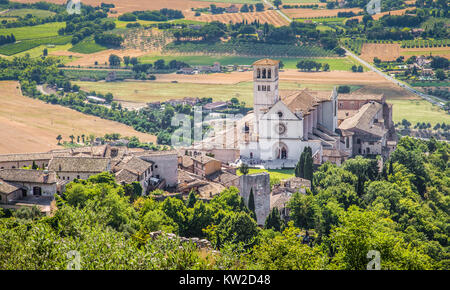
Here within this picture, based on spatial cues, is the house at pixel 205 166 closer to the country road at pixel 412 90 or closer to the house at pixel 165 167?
the house at pixel 165 167

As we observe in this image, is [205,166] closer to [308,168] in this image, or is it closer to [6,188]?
[308,168]

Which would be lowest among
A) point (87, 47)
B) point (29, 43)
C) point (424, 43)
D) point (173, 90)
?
point (173, 90)

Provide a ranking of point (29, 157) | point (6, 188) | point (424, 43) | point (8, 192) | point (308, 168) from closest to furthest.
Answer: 1. point (8, 192)
2. point (6, 188)
3. point (29, 157)
4. point (308, 168)
5. point (424, 43)

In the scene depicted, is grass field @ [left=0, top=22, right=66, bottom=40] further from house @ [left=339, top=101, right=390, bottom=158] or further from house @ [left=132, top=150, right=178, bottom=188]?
house @ [left=132, top=150, right=178, bottom=188]

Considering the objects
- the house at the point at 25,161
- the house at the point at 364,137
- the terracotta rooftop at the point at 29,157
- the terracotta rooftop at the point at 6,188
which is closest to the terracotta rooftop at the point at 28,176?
the terracotta rooftop at the point at 6,188

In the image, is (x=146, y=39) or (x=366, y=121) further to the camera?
(x=146, y=39)

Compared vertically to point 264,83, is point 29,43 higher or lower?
higher

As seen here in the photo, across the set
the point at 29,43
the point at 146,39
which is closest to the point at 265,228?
the point at 29,43

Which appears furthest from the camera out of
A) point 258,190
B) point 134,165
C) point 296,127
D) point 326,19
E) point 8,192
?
point 326,19
